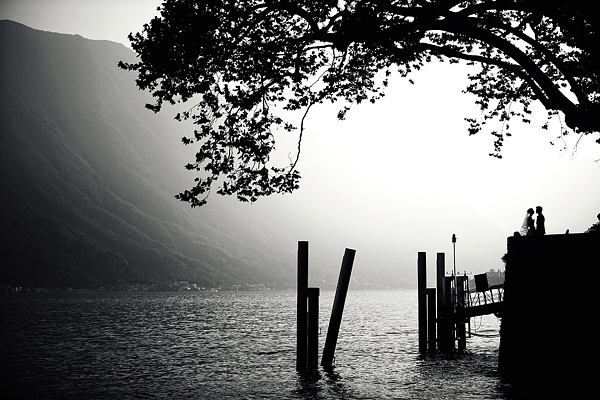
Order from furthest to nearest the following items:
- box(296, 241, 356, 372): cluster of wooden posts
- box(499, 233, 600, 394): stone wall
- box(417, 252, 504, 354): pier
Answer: box(417, 252, 504, 354): pier, box(296, 241, 356, 372): cluster of wooden posts, box(499, 233, 600, 394): stone wall

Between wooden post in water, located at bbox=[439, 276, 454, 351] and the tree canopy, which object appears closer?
the tree canopy

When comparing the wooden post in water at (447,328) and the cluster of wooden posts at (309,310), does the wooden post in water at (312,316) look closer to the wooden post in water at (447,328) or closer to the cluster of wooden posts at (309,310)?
the cluster of wooden posts at (309,310)

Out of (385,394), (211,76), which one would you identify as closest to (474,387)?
(385,394)

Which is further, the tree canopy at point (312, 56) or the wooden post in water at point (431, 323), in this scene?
the wooden post in water at point (431, 323)

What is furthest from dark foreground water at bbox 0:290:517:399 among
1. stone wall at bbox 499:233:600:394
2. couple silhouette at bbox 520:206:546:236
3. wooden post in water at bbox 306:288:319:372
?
couple silhouette at bbox 520:206:546:236

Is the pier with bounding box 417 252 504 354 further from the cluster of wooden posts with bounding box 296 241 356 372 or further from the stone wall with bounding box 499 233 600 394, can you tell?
the stone wall with bounding box 499 233 600 394

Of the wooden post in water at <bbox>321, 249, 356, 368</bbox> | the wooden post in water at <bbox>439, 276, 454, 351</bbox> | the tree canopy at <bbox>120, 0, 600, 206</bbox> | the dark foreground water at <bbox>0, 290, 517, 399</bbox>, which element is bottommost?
the dark foreground water at <bbox>0, 290, 517, 399</bbox>

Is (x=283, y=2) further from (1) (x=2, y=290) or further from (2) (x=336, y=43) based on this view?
(1) (x=2, y=290)

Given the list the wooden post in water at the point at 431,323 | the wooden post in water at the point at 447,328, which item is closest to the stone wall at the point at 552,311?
the wooden post in water at the point at 431,323

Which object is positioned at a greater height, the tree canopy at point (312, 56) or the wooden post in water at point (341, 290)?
the tree canopy at point (312, 56)

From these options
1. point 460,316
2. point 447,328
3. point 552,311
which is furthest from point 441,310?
point 552,311

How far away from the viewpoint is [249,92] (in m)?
17.9

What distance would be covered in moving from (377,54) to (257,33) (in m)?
3.63

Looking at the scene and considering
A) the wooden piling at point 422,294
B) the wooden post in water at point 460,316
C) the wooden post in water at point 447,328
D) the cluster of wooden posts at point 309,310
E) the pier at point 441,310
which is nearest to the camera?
the cluster of wooden posts at point 309,310
